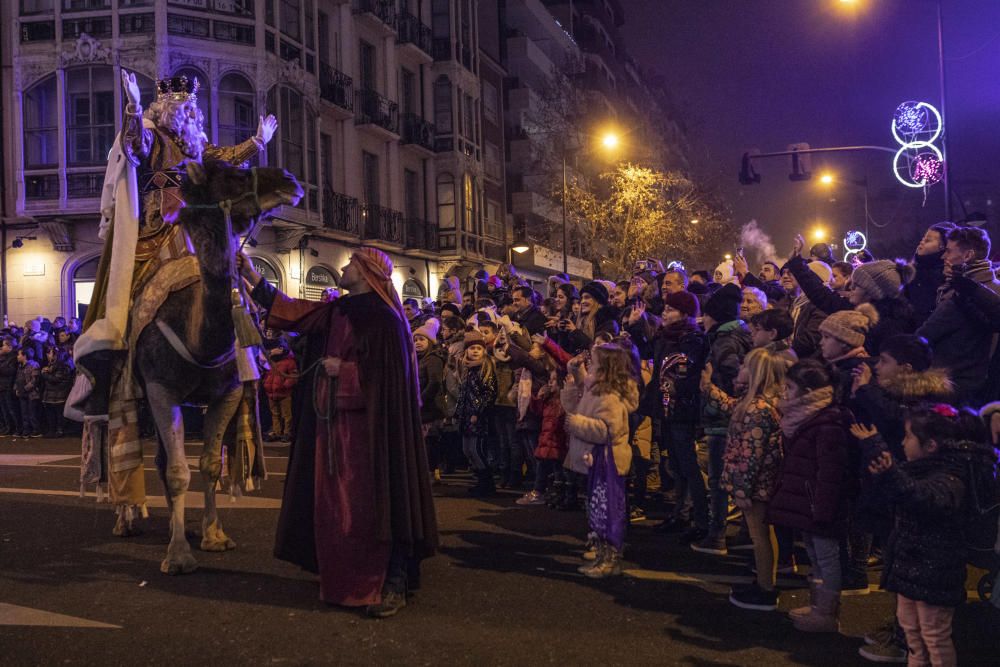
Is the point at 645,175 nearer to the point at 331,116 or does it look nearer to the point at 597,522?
the point at 331,116

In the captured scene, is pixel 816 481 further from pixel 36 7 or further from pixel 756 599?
pixel 36 7

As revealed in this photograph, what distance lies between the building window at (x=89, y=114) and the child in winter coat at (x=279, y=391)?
13671 millimetres

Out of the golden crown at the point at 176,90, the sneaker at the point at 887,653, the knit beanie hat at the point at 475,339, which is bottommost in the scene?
the sneaker at the point at 887,653

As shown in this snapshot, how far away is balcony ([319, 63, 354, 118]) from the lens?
29309mm

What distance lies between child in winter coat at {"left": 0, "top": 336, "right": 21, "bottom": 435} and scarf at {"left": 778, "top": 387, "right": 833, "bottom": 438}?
17401mm

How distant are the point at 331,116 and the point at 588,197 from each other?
10562 mm

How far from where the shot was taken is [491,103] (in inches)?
1725

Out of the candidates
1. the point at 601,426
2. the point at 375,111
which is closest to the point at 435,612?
the point at 601,426

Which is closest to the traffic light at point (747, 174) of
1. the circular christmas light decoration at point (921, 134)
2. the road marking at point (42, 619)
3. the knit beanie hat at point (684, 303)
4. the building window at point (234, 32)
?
the circular christmas light decoration at point (921, 134)

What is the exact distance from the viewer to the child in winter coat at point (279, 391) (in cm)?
1438

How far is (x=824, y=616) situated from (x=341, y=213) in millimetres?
26505

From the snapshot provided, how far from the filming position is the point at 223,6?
25656 millimetres

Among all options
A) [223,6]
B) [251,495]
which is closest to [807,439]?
[251,495]

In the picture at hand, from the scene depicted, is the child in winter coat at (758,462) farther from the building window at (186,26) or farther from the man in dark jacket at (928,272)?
the building window at (186,26)
